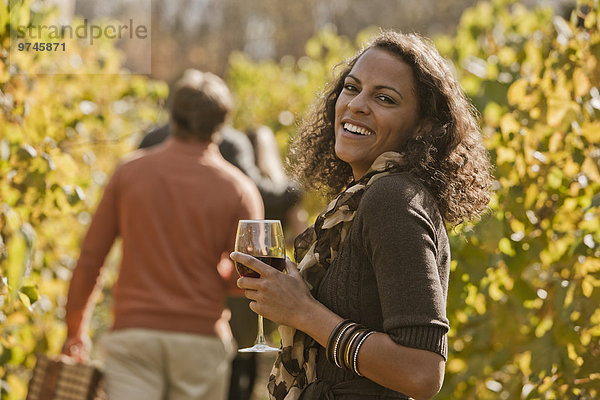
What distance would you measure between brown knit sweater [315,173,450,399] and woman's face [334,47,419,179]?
7.9 inches

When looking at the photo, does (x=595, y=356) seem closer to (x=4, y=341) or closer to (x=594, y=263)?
(x=594, y=263)

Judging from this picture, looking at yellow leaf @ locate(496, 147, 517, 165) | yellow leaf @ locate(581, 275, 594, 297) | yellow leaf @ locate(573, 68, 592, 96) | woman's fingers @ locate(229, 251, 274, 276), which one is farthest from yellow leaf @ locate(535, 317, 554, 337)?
woman's fingers @ locate(229, 251, 274, 276)

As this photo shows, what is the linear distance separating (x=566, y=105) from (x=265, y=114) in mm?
6760

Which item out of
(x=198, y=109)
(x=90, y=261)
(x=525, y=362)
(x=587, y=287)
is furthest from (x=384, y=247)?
(x=198, y=109)

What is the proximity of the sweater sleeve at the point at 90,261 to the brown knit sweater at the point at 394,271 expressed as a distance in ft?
7.07

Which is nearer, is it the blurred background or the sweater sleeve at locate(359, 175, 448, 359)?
the sweater sleeve at locate(359, 175, 448, 359)

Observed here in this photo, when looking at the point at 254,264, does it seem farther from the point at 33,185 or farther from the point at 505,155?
the point at 505,155

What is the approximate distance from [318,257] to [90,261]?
2.12m

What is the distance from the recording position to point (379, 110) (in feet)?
6.92

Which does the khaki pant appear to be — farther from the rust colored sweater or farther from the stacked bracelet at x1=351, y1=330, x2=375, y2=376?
the stacked bracelet at x1=351, y1=330, x2=375, y2=376

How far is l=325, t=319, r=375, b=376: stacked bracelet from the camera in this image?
1.84 meters

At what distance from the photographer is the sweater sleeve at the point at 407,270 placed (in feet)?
5.80

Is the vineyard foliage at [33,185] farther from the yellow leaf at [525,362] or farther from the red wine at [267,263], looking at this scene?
the yellow leaf at [525,362]

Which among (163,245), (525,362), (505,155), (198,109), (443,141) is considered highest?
(443,141)
